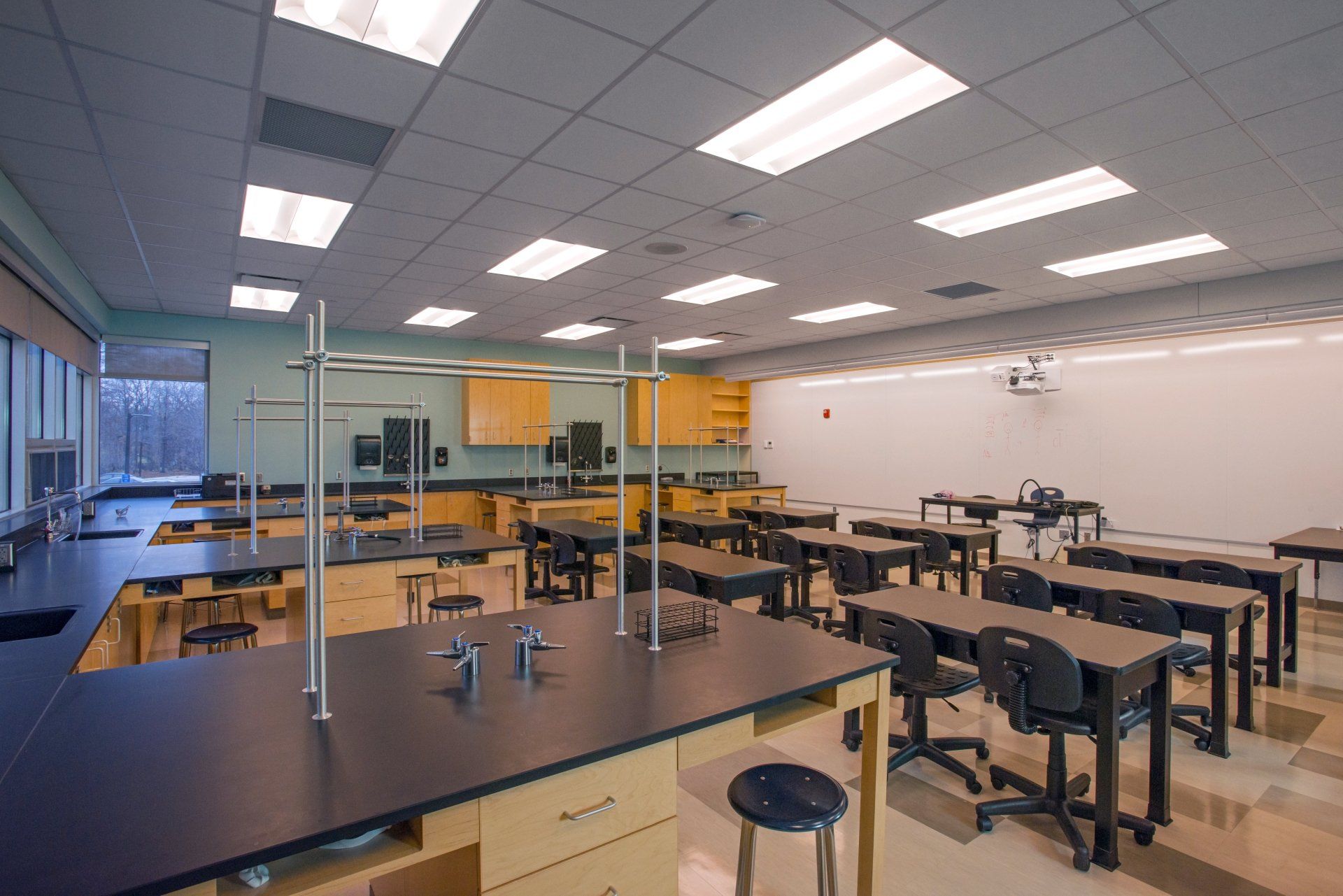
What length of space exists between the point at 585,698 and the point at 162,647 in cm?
482

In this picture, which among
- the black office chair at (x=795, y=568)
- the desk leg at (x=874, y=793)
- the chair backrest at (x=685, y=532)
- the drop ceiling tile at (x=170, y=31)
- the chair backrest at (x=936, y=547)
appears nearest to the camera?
the desk leg at (x=874, y=793)

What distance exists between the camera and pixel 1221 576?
11.9 feet

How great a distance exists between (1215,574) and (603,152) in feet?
13.5

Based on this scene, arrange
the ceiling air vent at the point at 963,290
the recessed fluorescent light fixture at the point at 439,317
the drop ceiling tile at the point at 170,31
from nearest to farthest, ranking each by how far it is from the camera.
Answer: the drop ceiling tile at the point at 170,31 → the ceiling air vent at the point at 963,290 → the recessed fluorescent light fixture at the point at 439,317

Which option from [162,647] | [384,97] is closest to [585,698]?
[384,97]

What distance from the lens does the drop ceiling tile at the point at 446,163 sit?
3.06m

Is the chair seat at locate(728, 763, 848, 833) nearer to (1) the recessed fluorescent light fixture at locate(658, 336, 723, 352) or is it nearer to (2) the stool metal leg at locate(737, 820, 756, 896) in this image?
(2) the stool metal leg at locate(737, 820, 756, 896)

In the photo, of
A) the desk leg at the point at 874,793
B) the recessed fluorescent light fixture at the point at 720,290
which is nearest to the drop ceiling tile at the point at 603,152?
the recessed fluorescent light fixture at the point at 720,290

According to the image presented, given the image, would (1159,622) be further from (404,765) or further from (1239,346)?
(1239,346)

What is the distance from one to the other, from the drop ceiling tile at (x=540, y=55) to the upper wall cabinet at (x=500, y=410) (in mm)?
6133

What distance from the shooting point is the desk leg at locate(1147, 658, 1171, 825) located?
2361 millimetres

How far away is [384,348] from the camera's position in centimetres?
829

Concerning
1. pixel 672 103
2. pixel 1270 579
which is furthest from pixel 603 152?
pixel 1270 579

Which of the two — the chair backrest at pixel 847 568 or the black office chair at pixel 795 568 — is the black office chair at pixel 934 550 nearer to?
the chair backrest at pixel 847 568
